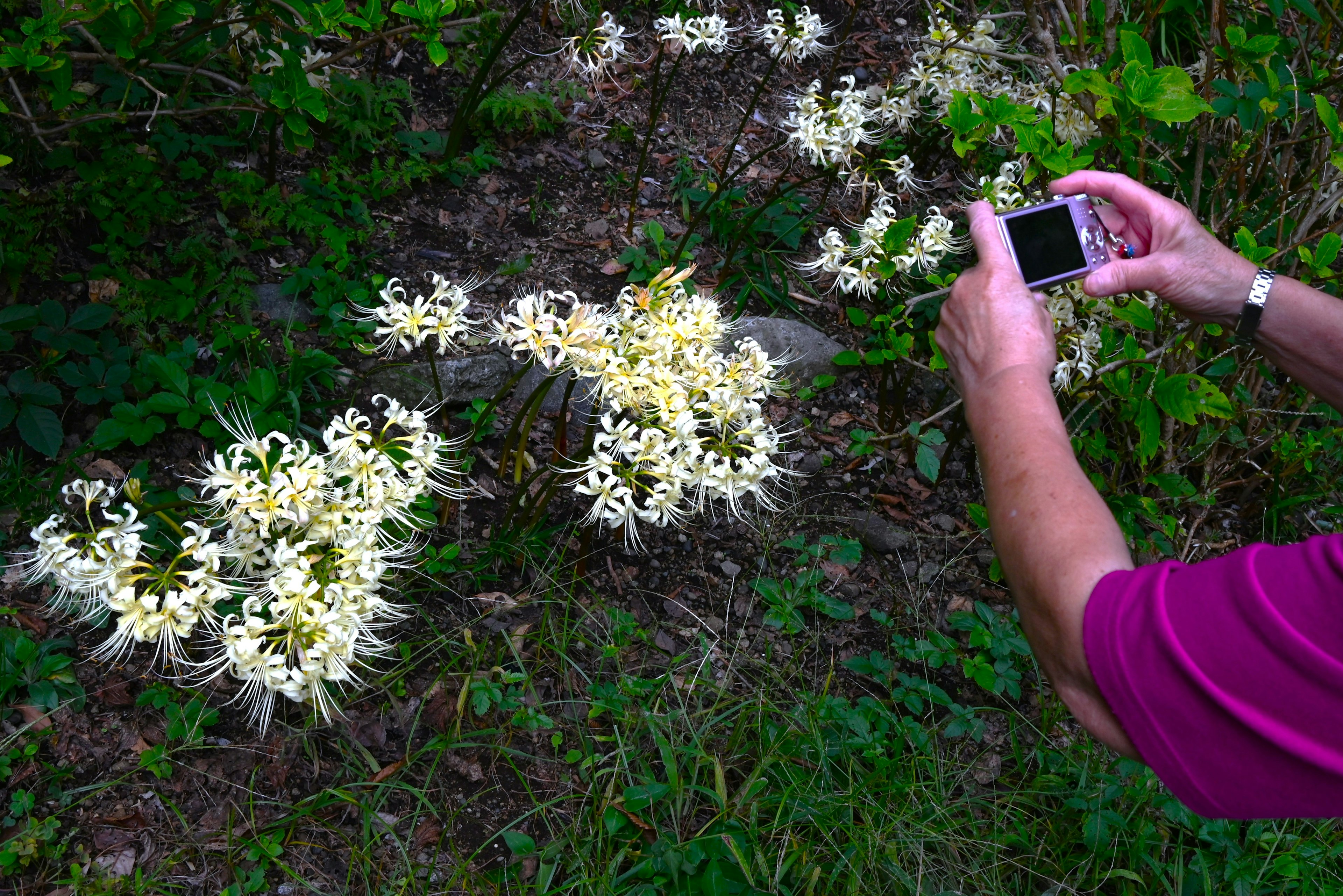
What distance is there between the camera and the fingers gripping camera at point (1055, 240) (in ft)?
5.61

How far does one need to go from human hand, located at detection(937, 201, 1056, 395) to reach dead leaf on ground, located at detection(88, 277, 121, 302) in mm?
2429

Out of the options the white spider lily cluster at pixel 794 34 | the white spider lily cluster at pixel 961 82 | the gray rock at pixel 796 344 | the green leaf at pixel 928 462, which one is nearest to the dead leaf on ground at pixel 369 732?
the green leaf at pixel 928 462

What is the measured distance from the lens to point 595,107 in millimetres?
4125

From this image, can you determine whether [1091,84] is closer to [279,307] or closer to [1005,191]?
[1005,191]

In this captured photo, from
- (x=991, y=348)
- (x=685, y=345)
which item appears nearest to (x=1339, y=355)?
(x=991, y=348)

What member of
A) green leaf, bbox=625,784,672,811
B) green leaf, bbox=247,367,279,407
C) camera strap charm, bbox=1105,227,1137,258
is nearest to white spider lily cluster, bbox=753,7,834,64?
camera strap charm, bbox=1105,227,1137,258

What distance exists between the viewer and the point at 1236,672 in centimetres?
109

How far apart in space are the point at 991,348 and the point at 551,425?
182cm

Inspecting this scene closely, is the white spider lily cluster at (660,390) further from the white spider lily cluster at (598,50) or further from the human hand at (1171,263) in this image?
the white spider lily cluster at (598,50)

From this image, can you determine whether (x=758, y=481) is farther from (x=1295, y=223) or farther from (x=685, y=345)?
(x=1295, y=223)

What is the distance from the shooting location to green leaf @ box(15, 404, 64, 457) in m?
2.30

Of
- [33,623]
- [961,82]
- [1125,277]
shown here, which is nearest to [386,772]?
[33,623]

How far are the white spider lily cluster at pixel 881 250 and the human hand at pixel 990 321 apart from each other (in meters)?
1.02

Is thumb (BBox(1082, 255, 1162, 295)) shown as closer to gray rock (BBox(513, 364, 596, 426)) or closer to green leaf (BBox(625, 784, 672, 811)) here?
green leaf (BBox(625, 784, 672, 811))
